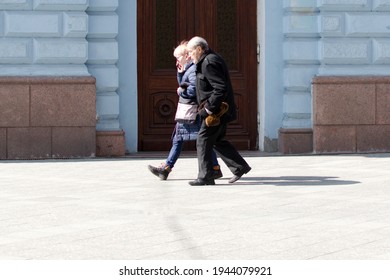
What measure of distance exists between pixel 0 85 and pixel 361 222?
8589mm

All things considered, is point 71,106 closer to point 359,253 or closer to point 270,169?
point 270,169

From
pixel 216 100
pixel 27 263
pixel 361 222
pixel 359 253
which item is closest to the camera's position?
pixel 27 263

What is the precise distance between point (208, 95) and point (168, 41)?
549 cm

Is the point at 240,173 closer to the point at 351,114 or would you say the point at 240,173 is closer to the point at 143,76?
the point at 351,114

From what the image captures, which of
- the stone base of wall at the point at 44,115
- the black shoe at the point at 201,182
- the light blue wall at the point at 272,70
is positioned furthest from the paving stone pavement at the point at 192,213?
the light blue wall at the point at 272,70

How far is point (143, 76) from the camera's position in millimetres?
18156

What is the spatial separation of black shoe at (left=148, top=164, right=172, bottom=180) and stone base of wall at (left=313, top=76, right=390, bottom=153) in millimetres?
4740

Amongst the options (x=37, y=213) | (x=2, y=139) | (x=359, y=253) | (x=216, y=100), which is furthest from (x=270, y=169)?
(x=359, y=253)

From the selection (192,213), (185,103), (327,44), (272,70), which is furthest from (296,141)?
(192,213)

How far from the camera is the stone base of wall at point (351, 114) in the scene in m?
17.8

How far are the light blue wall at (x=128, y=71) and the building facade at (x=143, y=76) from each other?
15 mm

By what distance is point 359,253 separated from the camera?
26.1 ft

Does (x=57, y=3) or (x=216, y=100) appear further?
(x=57, y=3)

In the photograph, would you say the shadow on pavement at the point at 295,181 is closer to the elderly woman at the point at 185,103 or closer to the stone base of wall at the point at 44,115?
the elderly woman at the point at 185,103
